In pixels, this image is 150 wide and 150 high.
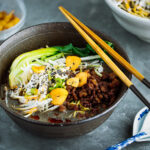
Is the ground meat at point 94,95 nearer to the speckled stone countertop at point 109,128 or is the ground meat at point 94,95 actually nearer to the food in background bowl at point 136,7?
the speckled stone countertop at point 109,128

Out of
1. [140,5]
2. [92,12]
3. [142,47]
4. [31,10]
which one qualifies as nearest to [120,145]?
[142,47]

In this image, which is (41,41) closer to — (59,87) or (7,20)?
(59,87)

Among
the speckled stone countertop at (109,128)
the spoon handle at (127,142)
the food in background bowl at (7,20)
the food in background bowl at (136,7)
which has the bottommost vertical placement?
the spoon handle at (127,142)

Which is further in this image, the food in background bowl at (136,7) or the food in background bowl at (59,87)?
the food in background bowl at (136,7)

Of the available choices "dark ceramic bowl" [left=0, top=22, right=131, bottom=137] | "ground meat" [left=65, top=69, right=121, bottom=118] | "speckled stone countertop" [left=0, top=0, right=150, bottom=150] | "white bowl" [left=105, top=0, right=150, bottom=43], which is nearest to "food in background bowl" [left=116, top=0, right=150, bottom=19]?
"white bowl" [left=105, top=0, right=150, bottom=43]

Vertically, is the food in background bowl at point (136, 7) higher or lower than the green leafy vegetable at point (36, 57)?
higher

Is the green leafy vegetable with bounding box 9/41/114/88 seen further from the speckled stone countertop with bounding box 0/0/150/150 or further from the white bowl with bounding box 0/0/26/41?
the white bowl with bounding box 0/0/26/41

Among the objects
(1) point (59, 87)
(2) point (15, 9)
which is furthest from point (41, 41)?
(2) point (15, 9)

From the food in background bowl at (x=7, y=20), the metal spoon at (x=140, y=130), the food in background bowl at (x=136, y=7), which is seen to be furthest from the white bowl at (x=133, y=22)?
the food in background bowl at (x=7, y=20)

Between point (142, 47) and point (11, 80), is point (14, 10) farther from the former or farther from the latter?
point (142, 47)
